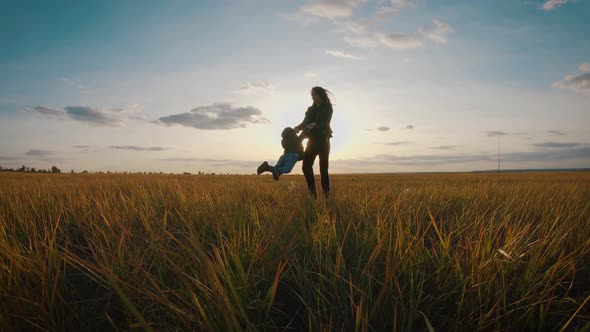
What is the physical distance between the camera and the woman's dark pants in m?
6.18

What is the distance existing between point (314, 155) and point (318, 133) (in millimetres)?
477

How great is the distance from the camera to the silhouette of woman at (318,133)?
6.13 meters

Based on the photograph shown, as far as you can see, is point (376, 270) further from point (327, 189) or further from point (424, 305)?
point (327, 189)

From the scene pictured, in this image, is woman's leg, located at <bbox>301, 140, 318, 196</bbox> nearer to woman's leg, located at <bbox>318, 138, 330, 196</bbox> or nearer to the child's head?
woman's leg, located at <bbox>318, 138, 330, 196</bbox>

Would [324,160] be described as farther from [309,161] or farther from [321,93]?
[321,93]

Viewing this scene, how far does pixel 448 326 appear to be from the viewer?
5.23 feet

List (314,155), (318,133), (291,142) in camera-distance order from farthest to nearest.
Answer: (314,155)
(291,142)
(318,133)

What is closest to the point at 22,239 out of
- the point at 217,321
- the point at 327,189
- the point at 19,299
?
the point at 19,299

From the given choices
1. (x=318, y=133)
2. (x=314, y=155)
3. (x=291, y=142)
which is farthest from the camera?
(x=314, y=155)

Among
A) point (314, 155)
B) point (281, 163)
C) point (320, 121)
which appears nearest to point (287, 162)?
point (281, 163)

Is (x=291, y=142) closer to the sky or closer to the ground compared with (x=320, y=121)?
Answer: closer to the ground

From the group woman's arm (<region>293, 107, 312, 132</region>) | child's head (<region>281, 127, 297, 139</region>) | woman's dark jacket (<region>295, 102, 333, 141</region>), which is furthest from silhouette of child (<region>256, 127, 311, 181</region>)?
woman's dark jacket (<region>295, 102, 333, 141</region>)

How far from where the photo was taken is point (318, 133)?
6.12 meters

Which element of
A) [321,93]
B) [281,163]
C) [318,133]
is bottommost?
[281,163]
